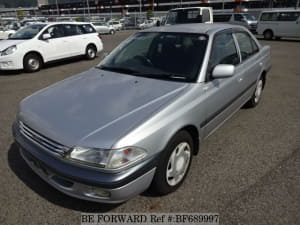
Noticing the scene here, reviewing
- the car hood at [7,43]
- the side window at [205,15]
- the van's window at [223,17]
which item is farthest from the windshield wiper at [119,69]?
the van's window at [223,17]

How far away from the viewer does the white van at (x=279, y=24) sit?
1618cm

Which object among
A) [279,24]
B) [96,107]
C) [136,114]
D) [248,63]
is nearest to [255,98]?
[248,63]

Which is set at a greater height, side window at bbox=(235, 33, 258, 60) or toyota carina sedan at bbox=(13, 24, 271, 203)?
side window at bbox=(235, 33, 258, 60)

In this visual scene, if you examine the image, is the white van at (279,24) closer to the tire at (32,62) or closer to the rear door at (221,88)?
the tire at (32,62)

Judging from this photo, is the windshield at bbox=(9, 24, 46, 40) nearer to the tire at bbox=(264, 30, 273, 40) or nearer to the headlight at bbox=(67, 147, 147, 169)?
the headlight at bbox=(67, 147, 147, 169)

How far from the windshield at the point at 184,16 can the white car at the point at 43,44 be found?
4.59m

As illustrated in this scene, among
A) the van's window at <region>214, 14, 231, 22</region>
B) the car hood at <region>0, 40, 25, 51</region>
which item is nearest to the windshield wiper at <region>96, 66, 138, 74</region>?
the car hood at <region>0, 40, 25, 51</region>

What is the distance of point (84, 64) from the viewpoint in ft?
30.5

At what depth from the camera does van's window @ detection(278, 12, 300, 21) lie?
1616cm

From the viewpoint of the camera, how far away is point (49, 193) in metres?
2.47

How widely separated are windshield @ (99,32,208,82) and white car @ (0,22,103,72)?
209 inches

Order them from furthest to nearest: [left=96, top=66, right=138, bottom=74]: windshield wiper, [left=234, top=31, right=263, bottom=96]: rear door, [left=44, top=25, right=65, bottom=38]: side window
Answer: [left=44, top=25, right=65, bottom=38]: side window < [left=234, top=31, right=263, bottom=96]: rear door < [left=96, top=66, right=138, bottom=74]: windshield wiper

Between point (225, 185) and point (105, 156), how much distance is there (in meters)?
1.45

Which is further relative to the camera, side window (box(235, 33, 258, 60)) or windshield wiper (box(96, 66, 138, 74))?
side window (box(235, 33, 258, 60))
